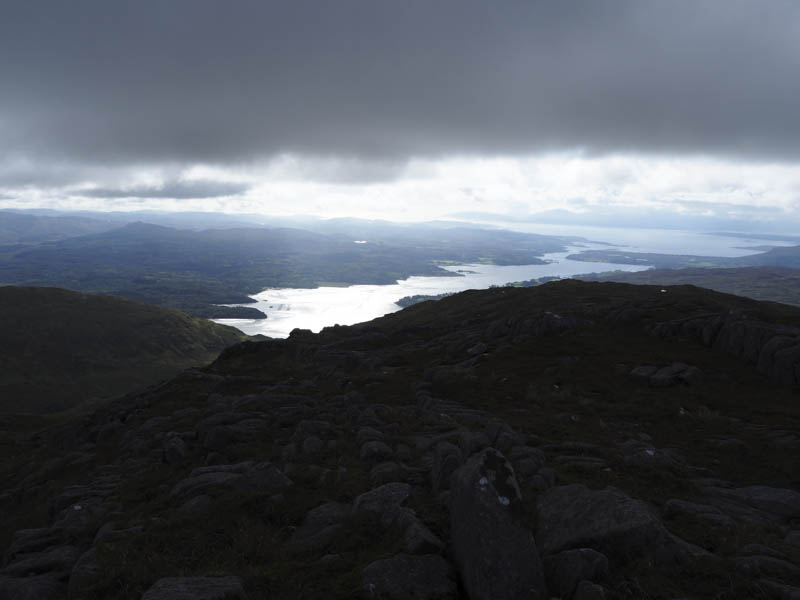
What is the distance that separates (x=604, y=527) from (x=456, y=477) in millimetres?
3586

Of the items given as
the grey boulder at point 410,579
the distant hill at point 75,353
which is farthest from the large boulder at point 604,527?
the distant hill at point 75,353

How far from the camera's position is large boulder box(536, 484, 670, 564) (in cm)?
973

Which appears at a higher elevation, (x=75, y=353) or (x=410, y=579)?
(x=410, y=579)

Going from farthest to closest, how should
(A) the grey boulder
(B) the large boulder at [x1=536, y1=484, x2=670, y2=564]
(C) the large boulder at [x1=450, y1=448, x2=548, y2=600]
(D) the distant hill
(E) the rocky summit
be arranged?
(D) the distant hill < (B) the large boulder at [x1=536, y1=484, x2=670, y2=564] < (E) the rocky summit < (A) the grey boulder < (C) the large boulder at [x1=450, y1=448, x2=548, y2=600]

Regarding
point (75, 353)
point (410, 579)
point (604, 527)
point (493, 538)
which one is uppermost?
point (493, 538)

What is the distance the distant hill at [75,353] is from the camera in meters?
132

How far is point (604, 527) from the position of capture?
33.1ft

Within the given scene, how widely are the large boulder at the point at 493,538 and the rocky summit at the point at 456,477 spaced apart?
42mm

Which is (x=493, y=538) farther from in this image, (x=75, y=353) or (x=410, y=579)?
(x=75, y=353)

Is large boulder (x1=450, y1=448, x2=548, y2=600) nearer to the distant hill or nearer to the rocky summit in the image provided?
the rocky summit

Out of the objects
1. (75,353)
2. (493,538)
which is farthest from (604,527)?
(75,353)

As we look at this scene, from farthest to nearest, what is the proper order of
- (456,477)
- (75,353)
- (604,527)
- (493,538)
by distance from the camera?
(75,353) → (456,477) → (604,527) → (493,538)

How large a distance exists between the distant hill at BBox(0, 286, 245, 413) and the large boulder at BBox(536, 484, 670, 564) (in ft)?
455

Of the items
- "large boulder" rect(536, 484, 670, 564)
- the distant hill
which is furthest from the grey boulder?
the distant hill
